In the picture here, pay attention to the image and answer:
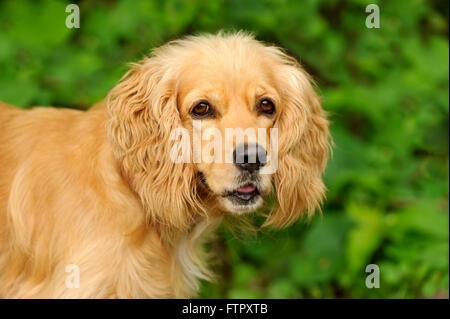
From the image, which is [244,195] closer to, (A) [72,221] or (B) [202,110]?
(B) [202,110]

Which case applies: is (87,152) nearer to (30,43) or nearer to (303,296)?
(30,43)

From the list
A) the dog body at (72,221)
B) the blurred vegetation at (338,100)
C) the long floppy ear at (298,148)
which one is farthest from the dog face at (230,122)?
the blurred vegetation at (338,100)

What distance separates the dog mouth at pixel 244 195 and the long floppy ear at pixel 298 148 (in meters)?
0.26

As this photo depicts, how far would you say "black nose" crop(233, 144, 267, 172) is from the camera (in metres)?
3.02

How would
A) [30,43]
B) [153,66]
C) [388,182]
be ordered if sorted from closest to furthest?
1. [153,66]
2. [30,43]
3. [388,182]

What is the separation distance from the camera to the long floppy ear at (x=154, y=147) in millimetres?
3254

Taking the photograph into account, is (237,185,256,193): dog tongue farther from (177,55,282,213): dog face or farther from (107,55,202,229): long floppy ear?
(107,55,202,229): long floppy ear

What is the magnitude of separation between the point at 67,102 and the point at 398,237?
3.10 meters

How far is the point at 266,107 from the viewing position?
11.0 ft

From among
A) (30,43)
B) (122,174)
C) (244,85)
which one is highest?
(30,43)

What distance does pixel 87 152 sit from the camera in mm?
3350

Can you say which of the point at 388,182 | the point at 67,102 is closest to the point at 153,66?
the point at 67,102

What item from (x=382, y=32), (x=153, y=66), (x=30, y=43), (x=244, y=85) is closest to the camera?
(x=244, y=85)

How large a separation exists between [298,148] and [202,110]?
2.28 ft
